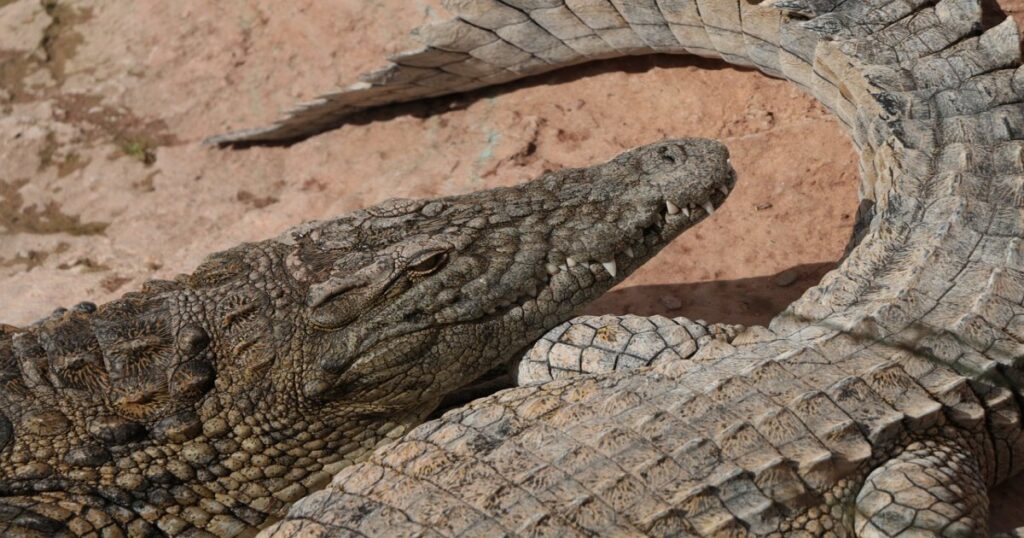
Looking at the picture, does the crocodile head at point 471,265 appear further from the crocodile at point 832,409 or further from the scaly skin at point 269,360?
the crocodile at point 832,409

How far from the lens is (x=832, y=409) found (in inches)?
115

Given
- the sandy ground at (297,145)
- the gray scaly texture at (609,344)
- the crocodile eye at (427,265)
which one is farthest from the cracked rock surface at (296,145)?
the crocodile eye at (427,265)

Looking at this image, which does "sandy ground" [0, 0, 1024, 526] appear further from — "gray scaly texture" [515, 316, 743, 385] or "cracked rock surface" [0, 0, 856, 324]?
"gray scaly texture" [515, 316, 743, 385]

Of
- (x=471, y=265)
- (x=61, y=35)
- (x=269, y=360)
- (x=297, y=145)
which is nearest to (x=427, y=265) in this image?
(x=471, y=265)

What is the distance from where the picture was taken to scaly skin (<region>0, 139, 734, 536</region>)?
3.42m

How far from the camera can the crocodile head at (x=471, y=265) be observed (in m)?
3.50

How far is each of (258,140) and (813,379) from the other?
13.3ft

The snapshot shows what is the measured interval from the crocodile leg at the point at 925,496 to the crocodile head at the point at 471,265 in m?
1.23

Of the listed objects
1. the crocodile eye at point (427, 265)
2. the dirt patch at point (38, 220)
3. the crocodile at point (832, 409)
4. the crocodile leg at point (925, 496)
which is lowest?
the dirt patch at point (38, 220)

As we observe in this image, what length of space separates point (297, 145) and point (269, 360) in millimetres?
2792

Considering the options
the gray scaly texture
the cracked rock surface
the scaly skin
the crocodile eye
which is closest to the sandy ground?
the cracked rock surface

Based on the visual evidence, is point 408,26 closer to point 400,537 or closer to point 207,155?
point 207,155

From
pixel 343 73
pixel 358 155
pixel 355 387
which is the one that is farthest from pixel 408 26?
pixel 355 387

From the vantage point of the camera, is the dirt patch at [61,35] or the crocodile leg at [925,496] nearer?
the crocodile leg at [925,496]
